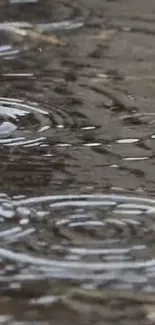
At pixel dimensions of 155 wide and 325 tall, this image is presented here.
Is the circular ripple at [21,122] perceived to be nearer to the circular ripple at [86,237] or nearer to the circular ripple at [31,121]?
the circular ripple at [31,121]

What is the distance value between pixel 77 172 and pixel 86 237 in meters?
0.27

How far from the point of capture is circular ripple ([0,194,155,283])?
1400 mm

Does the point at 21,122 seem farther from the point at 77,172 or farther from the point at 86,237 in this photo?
the point at 86,237

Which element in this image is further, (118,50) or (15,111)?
(118,50)

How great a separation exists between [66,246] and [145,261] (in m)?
0.12

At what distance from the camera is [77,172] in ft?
5.68

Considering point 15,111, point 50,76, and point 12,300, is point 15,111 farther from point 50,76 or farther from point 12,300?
point 12,300

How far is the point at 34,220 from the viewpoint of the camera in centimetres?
153

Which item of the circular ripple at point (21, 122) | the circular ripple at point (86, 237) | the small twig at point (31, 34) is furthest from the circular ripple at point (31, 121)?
the small twig at point (31, 34)

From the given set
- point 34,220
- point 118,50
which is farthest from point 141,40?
point 34,220

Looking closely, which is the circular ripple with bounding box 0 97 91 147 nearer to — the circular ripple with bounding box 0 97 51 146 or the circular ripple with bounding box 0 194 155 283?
the circular ripple with bounding box 0 97 51 146

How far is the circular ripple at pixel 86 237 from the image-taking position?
1.40 metres

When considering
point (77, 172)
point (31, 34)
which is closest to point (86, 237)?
point (77, 172)

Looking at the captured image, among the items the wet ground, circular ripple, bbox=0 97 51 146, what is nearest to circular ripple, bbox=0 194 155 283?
the wet ground
